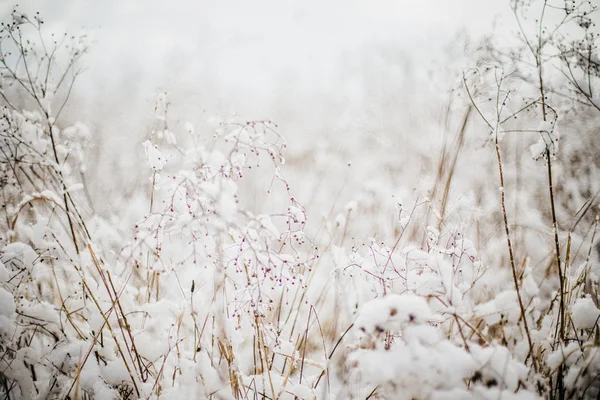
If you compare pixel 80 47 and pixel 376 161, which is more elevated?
pixel 376 161

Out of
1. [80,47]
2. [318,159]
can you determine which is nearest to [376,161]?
[318,159]

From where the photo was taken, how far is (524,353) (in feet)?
2.59

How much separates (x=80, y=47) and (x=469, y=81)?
1.61 m

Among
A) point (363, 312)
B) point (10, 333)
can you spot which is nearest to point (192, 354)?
point (10, 333)

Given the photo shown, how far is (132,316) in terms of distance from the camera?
3.58ft

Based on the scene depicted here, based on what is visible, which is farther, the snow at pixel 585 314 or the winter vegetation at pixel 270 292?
the snow at pixel 585 314

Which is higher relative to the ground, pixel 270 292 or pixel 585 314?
pixel 270 292

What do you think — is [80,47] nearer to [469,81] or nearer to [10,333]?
[10,333]

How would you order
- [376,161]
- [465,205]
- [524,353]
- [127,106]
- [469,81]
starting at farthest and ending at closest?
1. [127,106]
2. [376,161]
3. [469,81]
4. [465,205]
5. [524,353]

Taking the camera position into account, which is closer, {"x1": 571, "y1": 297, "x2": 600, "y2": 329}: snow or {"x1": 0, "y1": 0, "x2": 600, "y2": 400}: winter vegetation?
{"x1": 0, "y1": 0, "x2": 600, "y2": 400}: winter vegetation

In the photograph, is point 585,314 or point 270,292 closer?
point 585,314

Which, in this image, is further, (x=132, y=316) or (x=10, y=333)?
(x=132, y=316)

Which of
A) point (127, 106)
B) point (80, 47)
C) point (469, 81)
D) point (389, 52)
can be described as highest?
point (389, 52)

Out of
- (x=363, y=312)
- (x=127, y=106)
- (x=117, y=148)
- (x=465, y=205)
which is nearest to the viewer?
(x=363, y=312)
